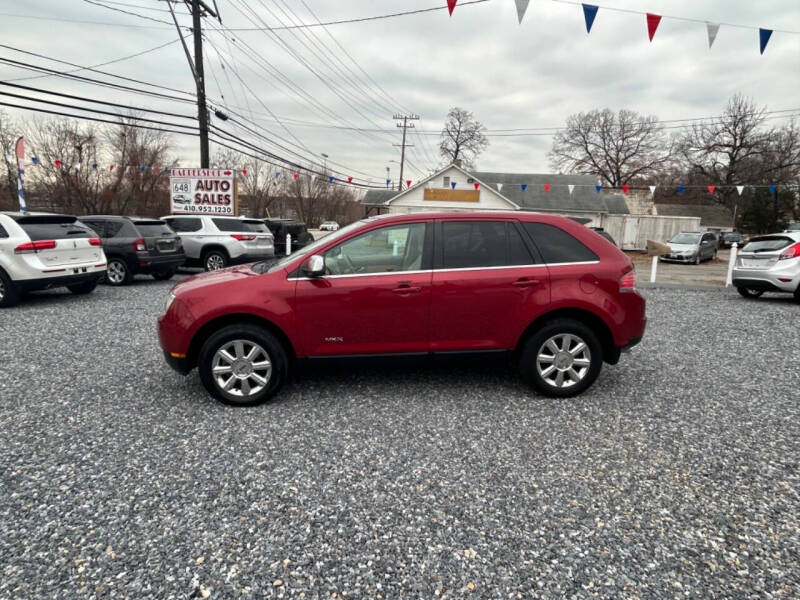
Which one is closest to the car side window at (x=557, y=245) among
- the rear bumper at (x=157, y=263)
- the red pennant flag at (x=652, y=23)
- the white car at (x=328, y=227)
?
the red pennant flag at (x=652, y=23)

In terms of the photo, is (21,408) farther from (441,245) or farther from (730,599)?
(730,599)

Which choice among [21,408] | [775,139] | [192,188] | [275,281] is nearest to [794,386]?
[275,281]

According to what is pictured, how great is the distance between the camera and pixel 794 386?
182 inches

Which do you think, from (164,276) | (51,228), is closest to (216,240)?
(164,276)

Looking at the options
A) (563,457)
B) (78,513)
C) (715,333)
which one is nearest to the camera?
(78,513)

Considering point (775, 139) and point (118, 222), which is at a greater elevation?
point (775, 139)

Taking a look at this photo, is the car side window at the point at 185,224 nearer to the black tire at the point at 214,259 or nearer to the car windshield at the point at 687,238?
the black tire at the point at 214,259

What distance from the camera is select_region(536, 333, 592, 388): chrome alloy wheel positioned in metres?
3.99

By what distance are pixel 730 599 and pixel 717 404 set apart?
262 centimetres

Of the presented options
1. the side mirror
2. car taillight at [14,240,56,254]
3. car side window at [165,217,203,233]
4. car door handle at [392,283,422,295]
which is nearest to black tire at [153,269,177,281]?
car side window at [165,217,203,233]

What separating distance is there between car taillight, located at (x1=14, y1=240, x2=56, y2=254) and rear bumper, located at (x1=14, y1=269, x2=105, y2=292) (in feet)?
1.58

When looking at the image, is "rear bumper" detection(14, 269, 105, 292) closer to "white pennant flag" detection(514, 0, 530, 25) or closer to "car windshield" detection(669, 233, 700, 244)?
"white pennant flag" detection(514, 0, 530, 25)

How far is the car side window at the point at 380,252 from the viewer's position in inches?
153

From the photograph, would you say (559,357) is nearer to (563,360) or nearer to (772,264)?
(563,360)
